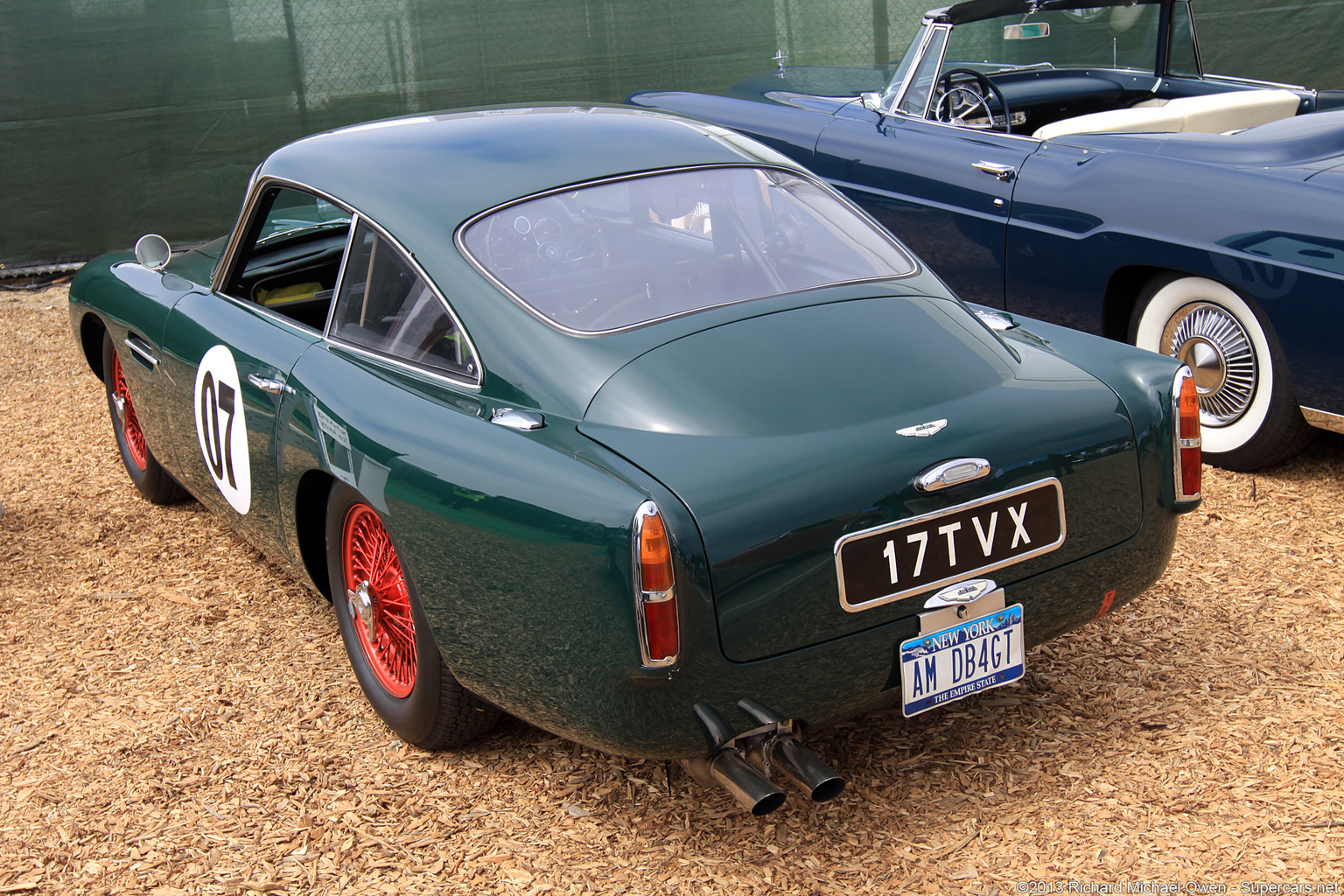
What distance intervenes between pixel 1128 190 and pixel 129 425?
4243mm

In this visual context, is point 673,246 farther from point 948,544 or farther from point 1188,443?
point 1188,443

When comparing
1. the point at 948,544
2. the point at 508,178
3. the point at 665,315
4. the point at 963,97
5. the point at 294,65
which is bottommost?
the point at 948,544

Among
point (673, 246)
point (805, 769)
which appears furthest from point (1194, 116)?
point (805, 769)

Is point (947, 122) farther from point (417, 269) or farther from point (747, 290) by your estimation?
point (417, 269)

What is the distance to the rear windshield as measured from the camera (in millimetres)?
2750

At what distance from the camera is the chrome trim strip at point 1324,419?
4.02m

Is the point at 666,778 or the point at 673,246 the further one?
the point at 673,246

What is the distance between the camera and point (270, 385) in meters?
3.15

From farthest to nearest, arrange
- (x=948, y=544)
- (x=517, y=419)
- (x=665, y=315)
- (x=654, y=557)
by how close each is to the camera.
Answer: (x=665, y=315)
(x=517, y=419)
(x=948, y=544)
(x=654, y=557)

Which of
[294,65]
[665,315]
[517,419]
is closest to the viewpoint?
[517,419]

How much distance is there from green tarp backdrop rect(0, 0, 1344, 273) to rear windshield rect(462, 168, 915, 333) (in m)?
7.57

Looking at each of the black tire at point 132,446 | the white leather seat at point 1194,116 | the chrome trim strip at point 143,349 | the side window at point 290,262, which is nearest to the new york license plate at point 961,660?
the side window at point 290,262

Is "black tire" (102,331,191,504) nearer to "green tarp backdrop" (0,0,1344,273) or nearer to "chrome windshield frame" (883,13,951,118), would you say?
"chrome windshield frame" (883,13,951,118)

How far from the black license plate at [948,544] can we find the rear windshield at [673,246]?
77cm
